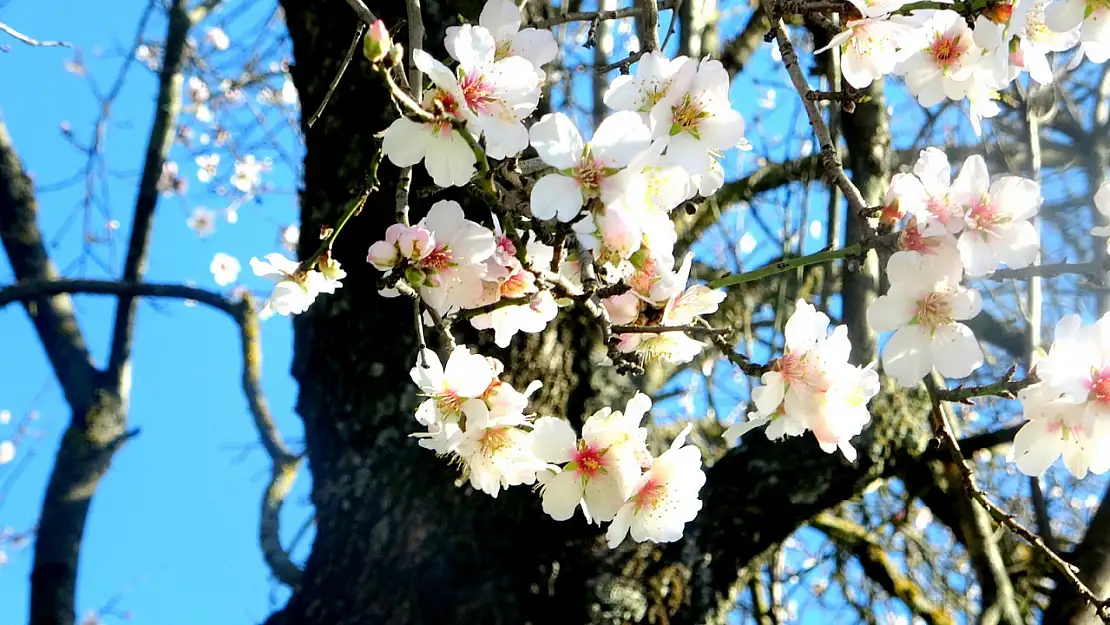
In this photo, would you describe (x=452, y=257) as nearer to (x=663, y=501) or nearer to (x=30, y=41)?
(x=663, y=501)

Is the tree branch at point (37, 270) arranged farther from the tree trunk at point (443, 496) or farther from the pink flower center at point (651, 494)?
the pink flower center at point (651, 494)

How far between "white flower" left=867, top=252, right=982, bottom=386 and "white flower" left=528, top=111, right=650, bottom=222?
0.95ft

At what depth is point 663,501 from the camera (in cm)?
84

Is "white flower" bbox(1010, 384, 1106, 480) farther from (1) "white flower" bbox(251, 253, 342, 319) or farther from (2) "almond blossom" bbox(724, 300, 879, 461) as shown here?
(1) "white flower" bbox(251, 253, 342, 319)

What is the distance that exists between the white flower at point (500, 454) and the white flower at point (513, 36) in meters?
0.35

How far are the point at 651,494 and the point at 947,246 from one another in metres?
0.40

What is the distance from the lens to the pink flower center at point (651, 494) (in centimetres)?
84

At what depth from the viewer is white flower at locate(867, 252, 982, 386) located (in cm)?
74

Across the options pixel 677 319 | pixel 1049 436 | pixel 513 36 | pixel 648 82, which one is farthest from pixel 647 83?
pixel 1049 436

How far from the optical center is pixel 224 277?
1345 mm

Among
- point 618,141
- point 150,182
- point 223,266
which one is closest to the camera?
point 618,141

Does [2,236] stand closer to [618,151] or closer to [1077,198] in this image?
[618,151]

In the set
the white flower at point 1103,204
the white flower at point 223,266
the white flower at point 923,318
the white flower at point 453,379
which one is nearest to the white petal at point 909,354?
the white flower at point 923,318

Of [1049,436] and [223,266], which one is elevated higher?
[223,266]
